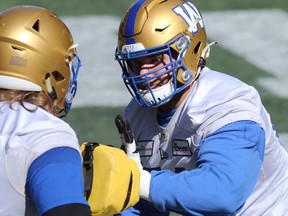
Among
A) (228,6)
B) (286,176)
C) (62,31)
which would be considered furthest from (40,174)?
(228,6)

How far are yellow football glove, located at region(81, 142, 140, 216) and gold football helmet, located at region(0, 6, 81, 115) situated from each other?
29 centimetres

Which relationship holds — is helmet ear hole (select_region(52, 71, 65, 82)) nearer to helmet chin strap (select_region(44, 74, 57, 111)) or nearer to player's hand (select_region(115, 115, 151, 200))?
helmet chin strap (select_region(44, 74, 57, 111))

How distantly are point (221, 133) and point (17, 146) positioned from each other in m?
1.11

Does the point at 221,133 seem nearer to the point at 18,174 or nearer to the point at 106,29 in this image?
the point at 18,174

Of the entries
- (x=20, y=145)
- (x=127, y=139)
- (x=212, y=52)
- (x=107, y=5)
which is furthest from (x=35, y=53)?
(x=107, y=5)

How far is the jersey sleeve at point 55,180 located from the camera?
3359 mm

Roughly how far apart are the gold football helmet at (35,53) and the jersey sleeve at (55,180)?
0.39m

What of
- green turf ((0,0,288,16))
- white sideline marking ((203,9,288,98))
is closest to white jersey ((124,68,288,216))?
white sideline marking ((203,9,288,98))

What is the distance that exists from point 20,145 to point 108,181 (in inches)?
20.5

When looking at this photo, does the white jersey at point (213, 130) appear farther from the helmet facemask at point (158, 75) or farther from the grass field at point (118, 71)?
the grass field at point (118, 71)

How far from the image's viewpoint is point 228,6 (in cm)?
1008

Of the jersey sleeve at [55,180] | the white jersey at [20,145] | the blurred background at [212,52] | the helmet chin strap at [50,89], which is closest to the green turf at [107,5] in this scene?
the blurred background at [212,52]

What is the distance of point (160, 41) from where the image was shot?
4449 millimetres

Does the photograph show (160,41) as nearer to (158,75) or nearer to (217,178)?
(158,75)
